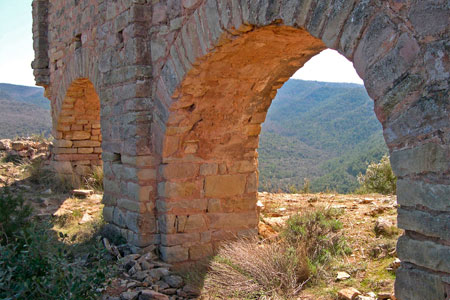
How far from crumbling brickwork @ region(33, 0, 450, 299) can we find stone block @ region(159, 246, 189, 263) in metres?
0.01

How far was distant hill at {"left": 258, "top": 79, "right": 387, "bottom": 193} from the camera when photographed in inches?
827

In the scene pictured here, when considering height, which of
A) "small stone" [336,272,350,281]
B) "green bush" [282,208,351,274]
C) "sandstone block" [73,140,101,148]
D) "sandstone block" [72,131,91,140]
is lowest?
"small stone" [336,272,350,281]

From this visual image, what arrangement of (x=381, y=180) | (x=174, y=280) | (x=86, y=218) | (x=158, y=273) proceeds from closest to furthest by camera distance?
(x=174, y=280) < (x=158, y=273) < (x=86, y=218) < (x=381, y=180)

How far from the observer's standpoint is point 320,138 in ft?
103

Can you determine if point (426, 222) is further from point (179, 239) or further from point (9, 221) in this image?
point (9, 221)

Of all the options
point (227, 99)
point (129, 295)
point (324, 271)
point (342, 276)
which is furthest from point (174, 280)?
point (227, 99)

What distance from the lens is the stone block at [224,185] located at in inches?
203

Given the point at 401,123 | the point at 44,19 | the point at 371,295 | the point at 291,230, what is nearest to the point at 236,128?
the point at 291,230

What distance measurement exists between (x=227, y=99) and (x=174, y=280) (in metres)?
2.02

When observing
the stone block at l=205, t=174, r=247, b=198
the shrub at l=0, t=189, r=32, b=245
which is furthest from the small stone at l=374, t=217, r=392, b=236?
the shrub at l=0, t=189, r=32, b=245

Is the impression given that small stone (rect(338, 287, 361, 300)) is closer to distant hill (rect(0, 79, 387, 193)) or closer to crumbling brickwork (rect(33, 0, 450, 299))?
crumbling brickwork (rect(33, 0, 450, 299))

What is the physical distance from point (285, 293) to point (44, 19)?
7768 millimetres

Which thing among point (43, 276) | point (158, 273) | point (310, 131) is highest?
point (310, 131)

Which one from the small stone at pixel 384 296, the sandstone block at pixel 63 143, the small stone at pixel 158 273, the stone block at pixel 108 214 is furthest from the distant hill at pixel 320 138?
the small stone at pixel 384 296
